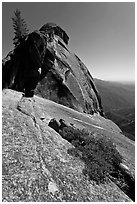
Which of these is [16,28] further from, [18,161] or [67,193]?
[67,193]

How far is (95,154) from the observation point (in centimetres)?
1489

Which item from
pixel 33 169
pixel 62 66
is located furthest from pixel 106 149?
pixel 62 66

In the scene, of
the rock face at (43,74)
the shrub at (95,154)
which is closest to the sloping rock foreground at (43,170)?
the shrub at (95,154)

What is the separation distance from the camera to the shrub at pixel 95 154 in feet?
44.0

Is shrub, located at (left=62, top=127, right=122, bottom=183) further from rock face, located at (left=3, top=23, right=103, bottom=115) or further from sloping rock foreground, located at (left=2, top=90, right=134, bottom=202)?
rock face, located at (left=3, top=23, right=103, bottom=115)

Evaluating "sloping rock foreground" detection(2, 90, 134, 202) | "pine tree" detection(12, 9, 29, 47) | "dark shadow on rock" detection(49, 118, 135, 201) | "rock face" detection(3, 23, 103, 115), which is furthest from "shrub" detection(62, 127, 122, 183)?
"pine tree" detection(12, 9, 29, 47)

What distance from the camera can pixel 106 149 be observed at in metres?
16.0

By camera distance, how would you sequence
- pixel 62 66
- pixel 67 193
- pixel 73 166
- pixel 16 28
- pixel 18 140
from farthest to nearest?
pixel 16 28, pixel 62 66, pixel 18 140, pixel 73 166, pixel 67 193

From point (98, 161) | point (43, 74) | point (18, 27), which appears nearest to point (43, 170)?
point (98, 161)

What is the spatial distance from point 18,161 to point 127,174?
1040cm

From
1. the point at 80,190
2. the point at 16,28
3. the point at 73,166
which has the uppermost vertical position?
the point at 16,28

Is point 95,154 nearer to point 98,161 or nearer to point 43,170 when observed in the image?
point 98,161

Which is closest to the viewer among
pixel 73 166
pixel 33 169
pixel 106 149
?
pixel 33 169

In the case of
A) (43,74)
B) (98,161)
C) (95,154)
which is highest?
(43,74)
